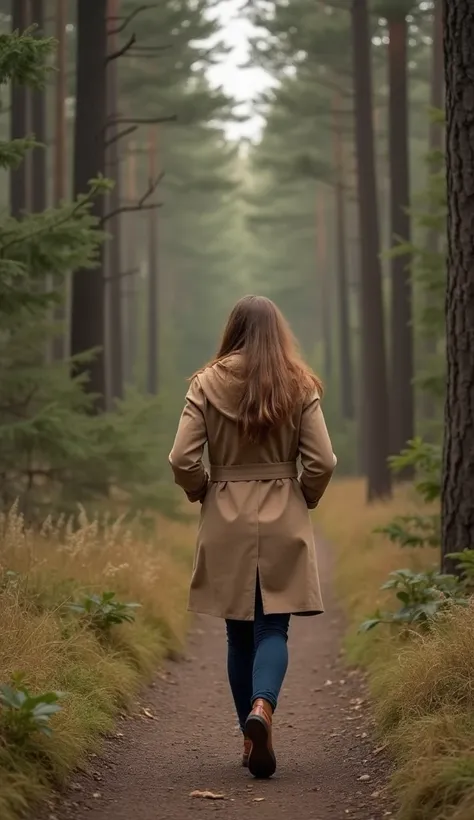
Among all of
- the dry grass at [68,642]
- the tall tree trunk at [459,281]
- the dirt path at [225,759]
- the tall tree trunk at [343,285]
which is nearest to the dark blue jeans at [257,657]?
the dirt path at [225,759]

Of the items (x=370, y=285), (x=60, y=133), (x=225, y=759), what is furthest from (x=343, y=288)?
(x=225, y=759)

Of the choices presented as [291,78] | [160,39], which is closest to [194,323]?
[291,78]

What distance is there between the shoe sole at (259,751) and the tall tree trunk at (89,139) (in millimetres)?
7319

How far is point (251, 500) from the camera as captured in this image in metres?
5.35

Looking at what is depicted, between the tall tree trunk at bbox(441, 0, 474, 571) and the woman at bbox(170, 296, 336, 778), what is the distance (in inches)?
71.9

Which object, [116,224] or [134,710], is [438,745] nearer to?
[134,710]

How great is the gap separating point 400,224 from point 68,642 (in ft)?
48.7

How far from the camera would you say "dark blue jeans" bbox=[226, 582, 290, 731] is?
518 cm

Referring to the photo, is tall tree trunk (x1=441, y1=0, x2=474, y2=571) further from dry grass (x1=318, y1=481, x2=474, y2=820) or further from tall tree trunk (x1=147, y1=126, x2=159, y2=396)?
tall tree trunk (x1=147, y1=126, x2=159, y2=396)

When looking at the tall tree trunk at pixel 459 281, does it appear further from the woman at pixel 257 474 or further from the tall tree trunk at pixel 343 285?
the tall tree trunk at pixel 343 285

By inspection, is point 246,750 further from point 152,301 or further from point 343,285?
point 152,301

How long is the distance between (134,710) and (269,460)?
222 cm

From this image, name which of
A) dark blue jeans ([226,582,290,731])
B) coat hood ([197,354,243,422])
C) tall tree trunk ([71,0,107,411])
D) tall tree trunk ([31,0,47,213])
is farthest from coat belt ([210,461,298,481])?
tall tree trunk ([31,0,47,213])

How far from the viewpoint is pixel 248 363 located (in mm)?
5316
